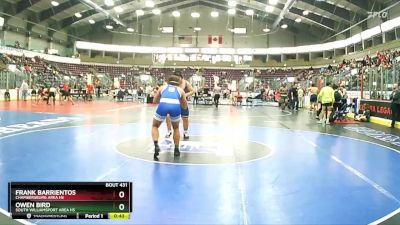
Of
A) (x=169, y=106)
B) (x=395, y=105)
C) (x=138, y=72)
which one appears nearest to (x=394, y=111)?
(x=395, y=105)

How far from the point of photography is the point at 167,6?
42.6 m

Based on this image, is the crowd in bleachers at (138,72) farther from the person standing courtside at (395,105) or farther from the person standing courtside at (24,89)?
the person standing courtside at (395,105)

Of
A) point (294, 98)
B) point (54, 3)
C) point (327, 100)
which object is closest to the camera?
point (327, 100)

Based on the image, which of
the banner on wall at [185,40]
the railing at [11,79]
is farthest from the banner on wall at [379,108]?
the banner on wall at [185,40]

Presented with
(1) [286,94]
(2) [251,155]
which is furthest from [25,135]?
(1) [286,94]

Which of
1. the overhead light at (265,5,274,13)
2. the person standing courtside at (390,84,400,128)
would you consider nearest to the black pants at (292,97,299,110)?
the person standing courtside at (390,84,400,128)

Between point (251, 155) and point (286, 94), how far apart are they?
62.3ft

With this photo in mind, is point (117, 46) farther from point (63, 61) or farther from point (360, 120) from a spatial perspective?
point (360, 120)

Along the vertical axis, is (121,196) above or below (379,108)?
below

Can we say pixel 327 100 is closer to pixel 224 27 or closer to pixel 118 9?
pixel 118 9
